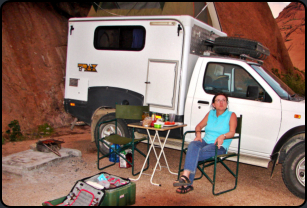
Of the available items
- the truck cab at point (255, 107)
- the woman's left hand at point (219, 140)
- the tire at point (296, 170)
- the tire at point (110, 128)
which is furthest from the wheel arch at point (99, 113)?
the tire at point (296, 170)

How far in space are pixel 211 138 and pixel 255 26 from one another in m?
16.6

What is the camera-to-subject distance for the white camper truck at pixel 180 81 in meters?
4.57

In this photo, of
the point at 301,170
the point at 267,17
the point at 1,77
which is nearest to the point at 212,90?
the point at 301,170

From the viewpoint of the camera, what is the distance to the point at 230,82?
16.4 ft

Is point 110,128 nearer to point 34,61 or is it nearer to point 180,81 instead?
point 180,81

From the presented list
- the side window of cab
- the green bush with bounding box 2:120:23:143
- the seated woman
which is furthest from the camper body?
the green bush with bounding box 2:120:23:143

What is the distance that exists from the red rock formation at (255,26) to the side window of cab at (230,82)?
12.9 metres

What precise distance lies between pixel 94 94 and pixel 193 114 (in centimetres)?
211

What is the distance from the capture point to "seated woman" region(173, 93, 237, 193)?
13.8 ft

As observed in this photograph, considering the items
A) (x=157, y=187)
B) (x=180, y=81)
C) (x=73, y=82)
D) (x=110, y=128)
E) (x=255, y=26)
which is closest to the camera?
(x=157, y=187)

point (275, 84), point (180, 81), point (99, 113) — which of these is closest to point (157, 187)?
point (180, 81)

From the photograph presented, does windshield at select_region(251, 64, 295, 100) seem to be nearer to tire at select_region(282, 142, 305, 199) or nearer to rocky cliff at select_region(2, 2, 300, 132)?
tire at select_region(282, 142, 305, 199)

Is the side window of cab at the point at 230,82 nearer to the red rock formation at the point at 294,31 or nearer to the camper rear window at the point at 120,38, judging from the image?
the camper rear window at the point at 120,38

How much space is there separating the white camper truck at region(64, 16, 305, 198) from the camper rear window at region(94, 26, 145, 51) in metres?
0.02
